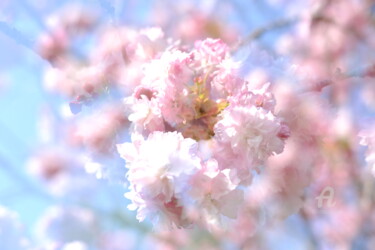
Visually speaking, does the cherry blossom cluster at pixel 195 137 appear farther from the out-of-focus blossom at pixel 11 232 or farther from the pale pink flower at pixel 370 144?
the out-of-focus blossom at pixel 11 232

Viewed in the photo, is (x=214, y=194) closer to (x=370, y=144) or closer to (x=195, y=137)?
(x=195, y=137)

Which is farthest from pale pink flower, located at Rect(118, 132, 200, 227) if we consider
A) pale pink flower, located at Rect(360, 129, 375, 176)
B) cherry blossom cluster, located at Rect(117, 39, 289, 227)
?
pale pink flower, located at Rect(360, 129, 375, 176)

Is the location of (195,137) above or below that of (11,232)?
above

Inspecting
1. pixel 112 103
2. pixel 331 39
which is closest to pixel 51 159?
pixel 331 39

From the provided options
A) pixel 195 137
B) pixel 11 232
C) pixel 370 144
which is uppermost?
pixel 370 144

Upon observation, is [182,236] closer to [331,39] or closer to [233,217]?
[331,39]

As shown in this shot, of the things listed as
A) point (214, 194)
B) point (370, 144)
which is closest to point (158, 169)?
point (214, 194)

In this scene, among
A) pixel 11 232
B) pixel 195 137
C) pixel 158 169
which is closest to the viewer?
pixel 158 169

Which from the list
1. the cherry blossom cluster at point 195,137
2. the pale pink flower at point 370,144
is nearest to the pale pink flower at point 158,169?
the cherry blossom cluster at point 195,137

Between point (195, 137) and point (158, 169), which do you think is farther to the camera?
point (195, 137)

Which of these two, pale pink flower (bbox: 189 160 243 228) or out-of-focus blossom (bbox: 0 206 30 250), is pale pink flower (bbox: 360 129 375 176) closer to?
pale pink flower (bbox: 189 160 243 228)

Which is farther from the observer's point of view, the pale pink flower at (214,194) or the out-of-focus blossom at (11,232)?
the out-of-focus blossom at (11,232)
